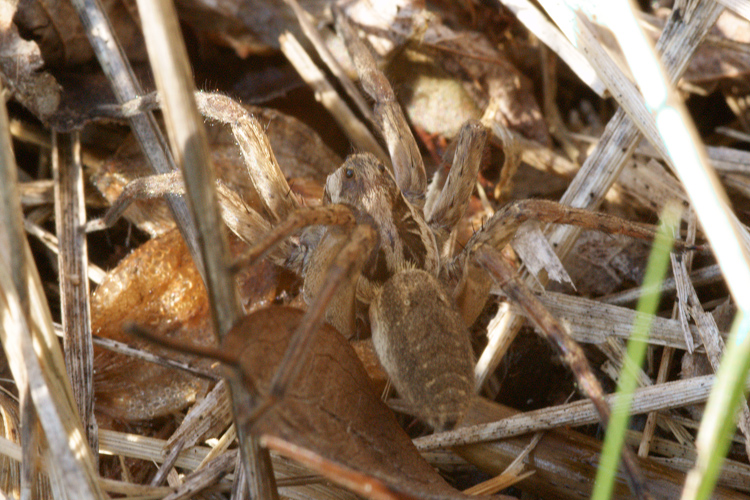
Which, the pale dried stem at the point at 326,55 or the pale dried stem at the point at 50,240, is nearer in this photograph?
the pale dried stem at the point at 50,240

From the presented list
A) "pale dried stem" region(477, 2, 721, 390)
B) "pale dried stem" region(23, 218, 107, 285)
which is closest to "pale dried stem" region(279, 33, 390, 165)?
"pale dried stem" region(477, 2, 721, 390)

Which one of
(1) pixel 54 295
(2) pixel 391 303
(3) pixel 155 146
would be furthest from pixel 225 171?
(2) pixel 391 303

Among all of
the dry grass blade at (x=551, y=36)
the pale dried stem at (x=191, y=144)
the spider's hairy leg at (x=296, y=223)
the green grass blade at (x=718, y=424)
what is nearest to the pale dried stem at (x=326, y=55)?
the dry grass blade at (x=551, y=36)

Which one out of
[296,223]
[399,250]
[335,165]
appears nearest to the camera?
[296,223]

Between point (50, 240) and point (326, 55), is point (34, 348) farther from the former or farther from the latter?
point (326, 55)

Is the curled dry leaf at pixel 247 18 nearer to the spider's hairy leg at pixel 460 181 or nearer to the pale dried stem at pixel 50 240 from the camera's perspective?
the spider's hairy leg at pixel 460 181

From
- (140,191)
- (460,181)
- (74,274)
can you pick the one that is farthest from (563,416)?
(74,274)

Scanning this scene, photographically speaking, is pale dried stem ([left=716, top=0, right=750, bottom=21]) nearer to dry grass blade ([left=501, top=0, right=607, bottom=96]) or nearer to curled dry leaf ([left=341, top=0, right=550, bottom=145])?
dry grass blade ([left=501, top=0, right=607, bottom=96])
